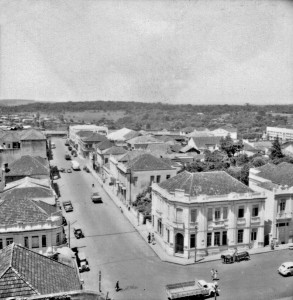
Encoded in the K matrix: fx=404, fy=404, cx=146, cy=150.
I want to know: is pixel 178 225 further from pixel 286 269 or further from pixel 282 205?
pixel 282 205

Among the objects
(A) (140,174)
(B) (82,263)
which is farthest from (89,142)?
(B) (82,263)

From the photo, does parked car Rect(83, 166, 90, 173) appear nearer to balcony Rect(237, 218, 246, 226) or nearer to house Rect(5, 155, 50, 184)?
house Rect(5, 155, 50, 184)

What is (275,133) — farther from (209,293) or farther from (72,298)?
(72,298)

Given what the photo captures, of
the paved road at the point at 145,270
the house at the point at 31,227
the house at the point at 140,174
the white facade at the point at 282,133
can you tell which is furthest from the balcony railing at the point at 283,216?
the white facade at the point at 282,133

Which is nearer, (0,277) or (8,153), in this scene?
(0,277)

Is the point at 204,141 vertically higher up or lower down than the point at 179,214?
higher up

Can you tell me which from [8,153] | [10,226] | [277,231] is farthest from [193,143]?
[10,226]
